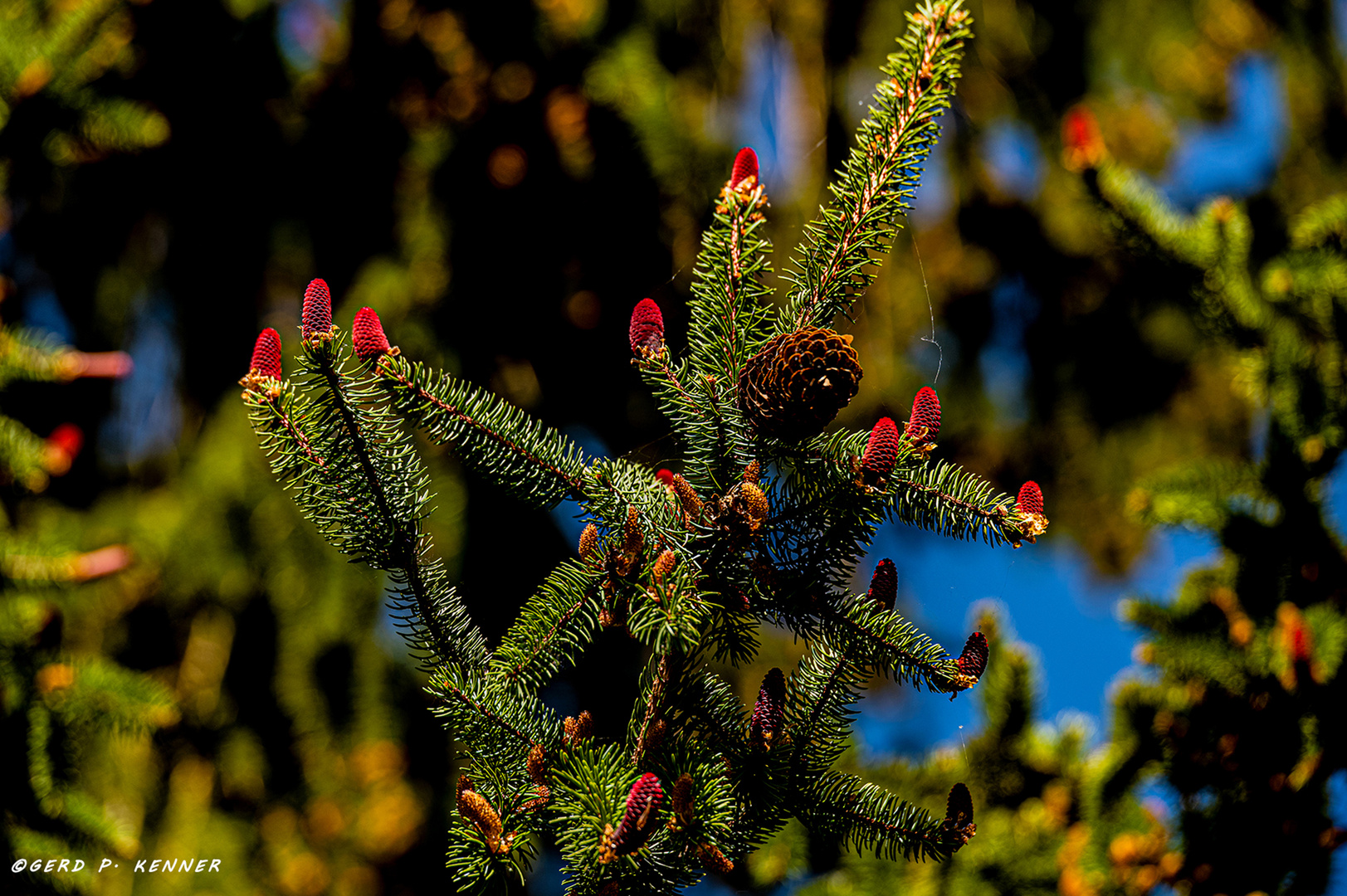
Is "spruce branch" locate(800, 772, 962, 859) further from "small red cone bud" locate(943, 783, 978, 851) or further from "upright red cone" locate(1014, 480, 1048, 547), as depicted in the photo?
"upright red cone" locate(1014, 480, 1048, 547)

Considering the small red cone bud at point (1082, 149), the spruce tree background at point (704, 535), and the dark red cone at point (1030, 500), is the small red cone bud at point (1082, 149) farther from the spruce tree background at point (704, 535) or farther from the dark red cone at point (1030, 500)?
the dark red cone at point (1030, 500)

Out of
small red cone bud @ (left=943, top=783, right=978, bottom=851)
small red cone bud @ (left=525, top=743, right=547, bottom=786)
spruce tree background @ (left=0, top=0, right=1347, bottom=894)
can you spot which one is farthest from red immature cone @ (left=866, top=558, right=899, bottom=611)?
spruce tree background @ (left=0, top=0, right=1347, bottom=894)

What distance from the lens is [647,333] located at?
596mm

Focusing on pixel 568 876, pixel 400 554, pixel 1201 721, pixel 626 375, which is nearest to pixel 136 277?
pixel 626 375

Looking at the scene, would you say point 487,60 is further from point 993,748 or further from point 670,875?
→ point 670,875

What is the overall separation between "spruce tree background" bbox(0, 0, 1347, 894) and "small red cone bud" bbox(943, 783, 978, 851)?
81 centimetres

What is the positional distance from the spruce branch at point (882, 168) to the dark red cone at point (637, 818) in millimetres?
328

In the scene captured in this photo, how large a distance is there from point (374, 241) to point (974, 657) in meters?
1.90

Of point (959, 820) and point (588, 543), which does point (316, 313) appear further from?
point (959, 820)

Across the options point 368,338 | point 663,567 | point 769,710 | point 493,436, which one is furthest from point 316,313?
point 769,710

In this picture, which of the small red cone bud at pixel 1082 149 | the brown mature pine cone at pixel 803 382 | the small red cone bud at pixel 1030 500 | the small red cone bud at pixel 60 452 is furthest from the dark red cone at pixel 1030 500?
the small red cone bud at pixel 60 452

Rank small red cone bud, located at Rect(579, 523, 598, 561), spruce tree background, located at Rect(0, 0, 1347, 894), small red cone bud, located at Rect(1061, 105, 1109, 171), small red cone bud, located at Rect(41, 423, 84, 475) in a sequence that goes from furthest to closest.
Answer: spruce tree background, located at Rect(0, 0, 1347, 894) → small red cone bud, located at Rect(41, 423, 84, 475) → small red cone bud, located at Rect(1061, 105, 1109, 171) → small red cone bud, located at Rect(579, 523, 598, 561)

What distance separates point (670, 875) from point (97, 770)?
5.34ft

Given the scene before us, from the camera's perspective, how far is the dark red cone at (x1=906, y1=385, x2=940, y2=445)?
1.84ft
